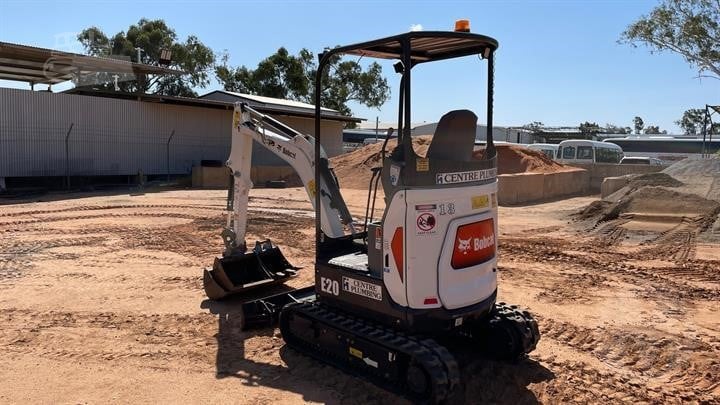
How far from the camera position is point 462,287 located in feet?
15.5

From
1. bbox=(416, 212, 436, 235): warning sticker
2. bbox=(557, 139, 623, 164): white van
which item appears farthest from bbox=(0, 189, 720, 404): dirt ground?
bbox=(557, 139, 623, 164): white van

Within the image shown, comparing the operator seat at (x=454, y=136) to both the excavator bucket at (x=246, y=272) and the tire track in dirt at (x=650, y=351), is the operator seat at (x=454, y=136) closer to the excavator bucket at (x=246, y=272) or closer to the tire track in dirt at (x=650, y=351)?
the tire track in dirt at (x=650, y=351)

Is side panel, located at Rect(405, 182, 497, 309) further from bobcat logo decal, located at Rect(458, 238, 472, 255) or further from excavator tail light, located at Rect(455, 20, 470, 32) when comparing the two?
excavator tail light, located at Rect(455, 20, 470, 32)

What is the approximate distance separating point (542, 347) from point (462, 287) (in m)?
1.78

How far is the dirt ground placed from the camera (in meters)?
4.95

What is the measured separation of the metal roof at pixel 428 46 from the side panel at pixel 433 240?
4.08 ft

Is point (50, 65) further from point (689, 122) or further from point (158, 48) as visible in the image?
point (689, 122)

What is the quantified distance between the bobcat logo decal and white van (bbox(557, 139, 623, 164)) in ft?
86.7

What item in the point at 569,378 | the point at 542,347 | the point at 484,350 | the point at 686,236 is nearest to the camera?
the point at 569,378

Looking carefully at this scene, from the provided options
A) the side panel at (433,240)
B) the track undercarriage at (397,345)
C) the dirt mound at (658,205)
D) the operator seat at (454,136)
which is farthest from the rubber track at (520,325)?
the dirt mound at (658,205)

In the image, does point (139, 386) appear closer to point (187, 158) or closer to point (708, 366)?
point (708, 366)

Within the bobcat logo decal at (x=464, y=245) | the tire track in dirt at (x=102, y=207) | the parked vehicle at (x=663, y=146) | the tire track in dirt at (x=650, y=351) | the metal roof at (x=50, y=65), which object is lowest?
the tire track in dirt at (x=650, y=351)

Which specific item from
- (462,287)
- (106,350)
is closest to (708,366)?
(462,287)

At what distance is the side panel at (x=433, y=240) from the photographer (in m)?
4.45
